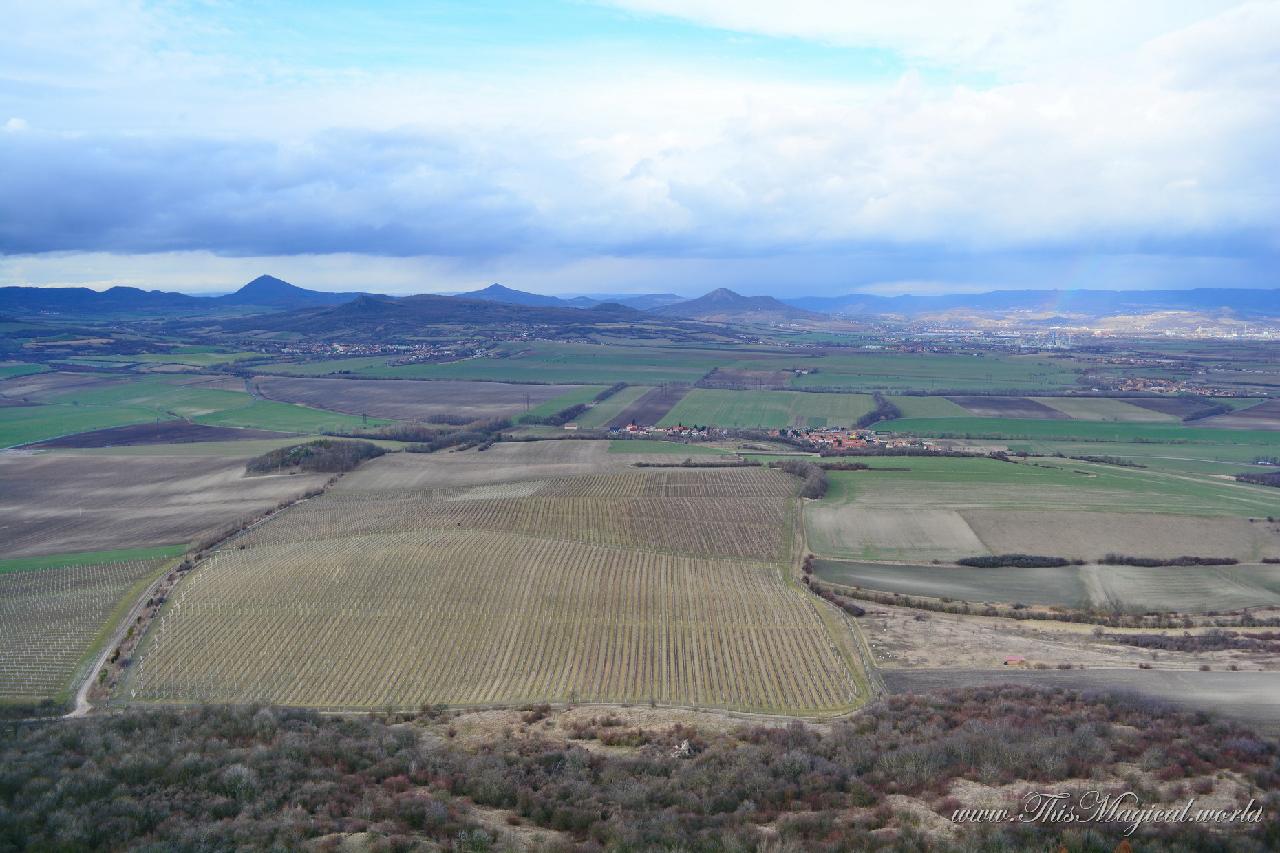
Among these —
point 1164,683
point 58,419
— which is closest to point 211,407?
point 58,419

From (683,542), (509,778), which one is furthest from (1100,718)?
(683,542)

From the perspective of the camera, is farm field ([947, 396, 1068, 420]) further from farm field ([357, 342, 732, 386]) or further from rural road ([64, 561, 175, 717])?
rural road ([64, 561, 175, 717])

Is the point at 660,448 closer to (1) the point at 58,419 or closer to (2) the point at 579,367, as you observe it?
(1) the point at 58,419

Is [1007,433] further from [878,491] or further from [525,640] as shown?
[525,640]

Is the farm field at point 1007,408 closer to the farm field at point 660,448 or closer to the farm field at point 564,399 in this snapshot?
the farm field at point 660,448

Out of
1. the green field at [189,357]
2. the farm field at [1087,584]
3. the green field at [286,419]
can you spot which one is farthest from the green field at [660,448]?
the green field at [189,357]

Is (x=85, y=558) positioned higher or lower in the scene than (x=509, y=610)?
higher

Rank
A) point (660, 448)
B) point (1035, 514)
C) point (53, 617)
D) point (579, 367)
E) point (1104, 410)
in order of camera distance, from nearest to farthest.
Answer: point (53, 617) → point (1035, 514) → point (660, 448) → point (1104, 410) → point (579, 367)
